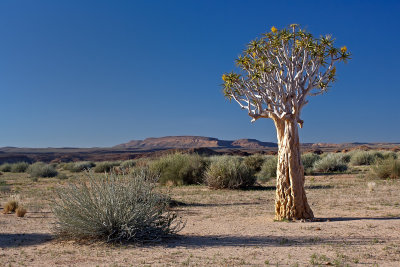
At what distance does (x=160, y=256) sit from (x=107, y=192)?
5.81 feet

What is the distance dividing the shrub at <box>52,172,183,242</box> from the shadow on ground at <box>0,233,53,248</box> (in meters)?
0.54

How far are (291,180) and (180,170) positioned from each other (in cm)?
1257

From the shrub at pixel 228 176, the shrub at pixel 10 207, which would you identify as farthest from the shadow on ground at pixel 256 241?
the shrub at pixel 228 176

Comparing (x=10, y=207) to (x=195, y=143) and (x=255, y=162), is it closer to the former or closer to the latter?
(x=255, y=162)

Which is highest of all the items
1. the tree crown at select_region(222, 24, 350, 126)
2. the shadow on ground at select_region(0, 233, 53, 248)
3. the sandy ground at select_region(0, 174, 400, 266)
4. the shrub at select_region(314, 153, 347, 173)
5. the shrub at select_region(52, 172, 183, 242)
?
the tree crown at select_region(222, 24, 350, 126)

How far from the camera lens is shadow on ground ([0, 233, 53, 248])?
818 centimetres

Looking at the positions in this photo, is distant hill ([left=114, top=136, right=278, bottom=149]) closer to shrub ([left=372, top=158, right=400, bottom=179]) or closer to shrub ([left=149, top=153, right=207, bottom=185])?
shrub ([left=149, top=153, right=207, bottom=185])

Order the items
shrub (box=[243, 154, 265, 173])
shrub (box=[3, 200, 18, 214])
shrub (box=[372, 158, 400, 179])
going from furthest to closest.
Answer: shrub (box=[243, 154, 265, 173]) → shrub (box=[372, 158, 400, 179]) → shrub (box=[3, 200, 18, 214])

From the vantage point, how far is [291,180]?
9.99m

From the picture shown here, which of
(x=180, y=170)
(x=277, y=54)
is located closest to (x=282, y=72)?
(x=277, y=54)

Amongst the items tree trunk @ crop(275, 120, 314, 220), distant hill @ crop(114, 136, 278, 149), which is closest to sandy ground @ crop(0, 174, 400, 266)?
tree trunk @ crop(275, 120, 314, 220)

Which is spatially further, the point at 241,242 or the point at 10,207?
the point at 10,207

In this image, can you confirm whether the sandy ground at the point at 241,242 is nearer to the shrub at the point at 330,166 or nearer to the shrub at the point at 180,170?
the shrub at the point at 180,170

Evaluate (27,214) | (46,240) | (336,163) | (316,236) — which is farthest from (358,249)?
(336,163)
